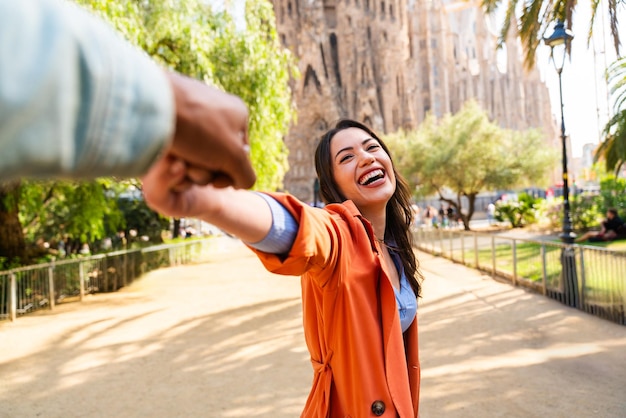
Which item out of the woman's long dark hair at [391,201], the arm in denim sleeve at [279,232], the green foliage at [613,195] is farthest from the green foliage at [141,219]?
the arm in denim sleeve at [279,232]

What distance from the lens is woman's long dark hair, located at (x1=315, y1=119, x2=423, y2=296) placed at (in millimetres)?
1949

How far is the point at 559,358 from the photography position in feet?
16.1

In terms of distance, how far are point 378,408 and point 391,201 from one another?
0.93 metres

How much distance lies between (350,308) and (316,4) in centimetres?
4712

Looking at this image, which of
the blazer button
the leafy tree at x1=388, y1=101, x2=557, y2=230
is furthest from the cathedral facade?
the blazer button

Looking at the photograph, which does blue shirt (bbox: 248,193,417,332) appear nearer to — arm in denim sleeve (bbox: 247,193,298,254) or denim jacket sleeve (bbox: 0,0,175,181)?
arm in denim sleeve (bbox: 247,193,298,254)

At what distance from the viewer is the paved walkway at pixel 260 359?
160 inches

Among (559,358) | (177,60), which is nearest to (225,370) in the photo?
(559,358)

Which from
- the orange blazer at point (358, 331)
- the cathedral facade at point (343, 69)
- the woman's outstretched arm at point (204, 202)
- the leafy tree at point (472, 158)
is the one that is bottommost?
the orange blazer at point (358, 331)

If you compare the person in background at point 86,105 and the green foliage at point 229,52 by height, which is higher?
the green foliage at point 229,52

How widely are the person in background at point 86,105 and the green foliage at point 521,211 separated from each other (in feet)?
71.8

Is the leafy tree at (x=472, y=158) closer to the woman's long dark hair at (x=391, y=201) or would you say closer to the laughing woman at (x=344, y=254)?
the woman's long dark hair at (x=391, y=201)

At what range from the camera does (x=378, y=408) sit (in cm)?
141

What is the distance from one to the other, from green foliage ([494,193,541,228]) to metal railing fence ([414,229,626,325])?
9966 mm
